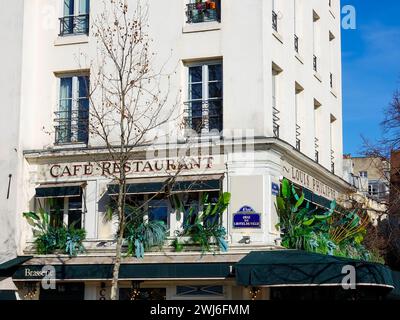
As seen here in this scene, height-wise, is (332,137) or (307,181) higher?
(332,137)

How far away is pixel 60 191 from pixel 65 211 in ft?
2.86

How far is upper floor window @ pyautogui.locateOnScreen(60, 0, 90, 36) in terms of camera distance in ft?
74.0

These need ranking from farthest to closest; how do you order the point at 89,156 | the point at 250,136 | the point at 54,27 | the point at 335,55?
the point at 335,55 < the point at 54,27 < the point at 89,156 < the point at 250,136

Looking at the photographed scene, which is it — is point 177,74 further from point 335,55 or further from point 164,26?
point 335,55

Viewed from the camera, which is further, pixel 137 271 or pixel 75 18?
pixel 75 18

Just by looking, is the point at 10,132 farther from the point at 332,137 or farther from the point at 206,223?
the point at 332,137

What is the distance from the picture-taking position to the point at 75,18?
74.4ft

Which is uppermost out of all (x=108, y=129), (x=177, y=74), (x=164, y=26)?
(x=164, y=26)

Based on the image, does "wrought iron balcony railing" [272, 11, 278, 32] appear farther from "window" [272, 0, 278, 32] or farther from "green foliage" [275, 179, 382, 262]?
"green foliage" [275, 179, 382, 262]

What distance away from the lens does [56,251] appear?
21.2 metres

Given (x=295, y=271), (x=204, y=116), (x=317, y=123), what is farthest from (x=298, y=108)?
(x=295, y=271)

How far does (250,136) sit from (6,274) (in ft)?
25.3

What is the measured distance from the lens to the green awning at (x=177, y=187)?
1983 cm
